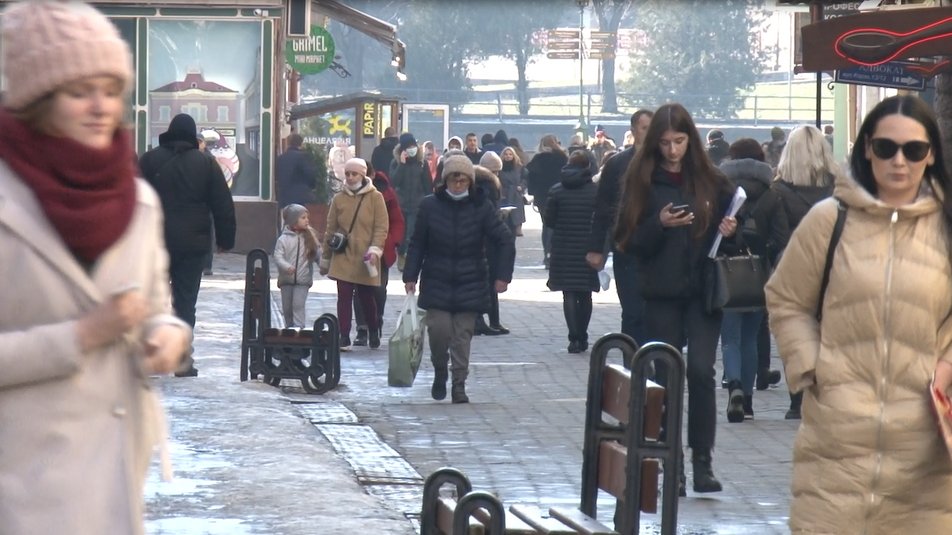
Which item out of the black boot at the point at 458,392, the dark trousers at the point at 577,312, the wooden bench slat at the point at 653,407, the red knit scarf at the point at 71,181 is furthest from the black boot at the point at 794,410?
the red knit scarf at the point at 71,181

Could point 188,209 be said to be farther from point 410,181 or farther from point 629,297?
point 410,181

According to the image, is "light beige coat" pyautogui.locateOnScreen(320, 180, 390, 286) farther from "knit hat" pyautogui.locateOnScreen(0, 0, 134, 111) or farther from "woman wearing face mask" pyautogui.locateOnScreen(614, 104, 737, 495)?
"knit hat" pyautogui.locateOnScreen(0, 0, 134, 111)

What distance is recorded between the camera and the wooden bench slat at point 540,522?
15.7ft

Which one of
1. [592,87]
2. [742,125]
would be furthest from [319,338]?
[592,87]

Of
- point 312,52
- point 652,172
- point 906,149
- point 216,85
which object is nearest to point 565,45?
point 312,52

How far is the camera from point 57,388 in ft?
11.2

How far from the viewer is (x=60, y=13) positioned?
11.5 ft

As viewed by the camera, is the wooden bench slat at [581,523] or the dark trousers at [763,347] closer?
the wooden bench slat at [581,523]

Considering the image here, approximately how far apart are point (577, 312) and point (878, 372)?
10.7 metres

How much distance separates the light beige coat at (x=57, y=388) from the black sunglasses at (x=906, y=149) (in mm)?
2228

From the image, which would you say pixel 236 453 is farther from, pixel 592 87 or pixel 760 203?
pixel 592 87

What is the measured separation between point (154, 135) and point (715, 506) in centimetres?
1797

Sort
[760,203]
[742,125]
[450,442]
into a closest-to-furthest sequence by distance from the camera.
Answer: [450,442], [760,203], [742,125]

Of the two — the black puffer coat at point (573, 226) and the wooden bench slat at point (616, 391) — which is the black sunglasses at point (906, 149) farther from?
the black puffer coat at point (573, 226)
